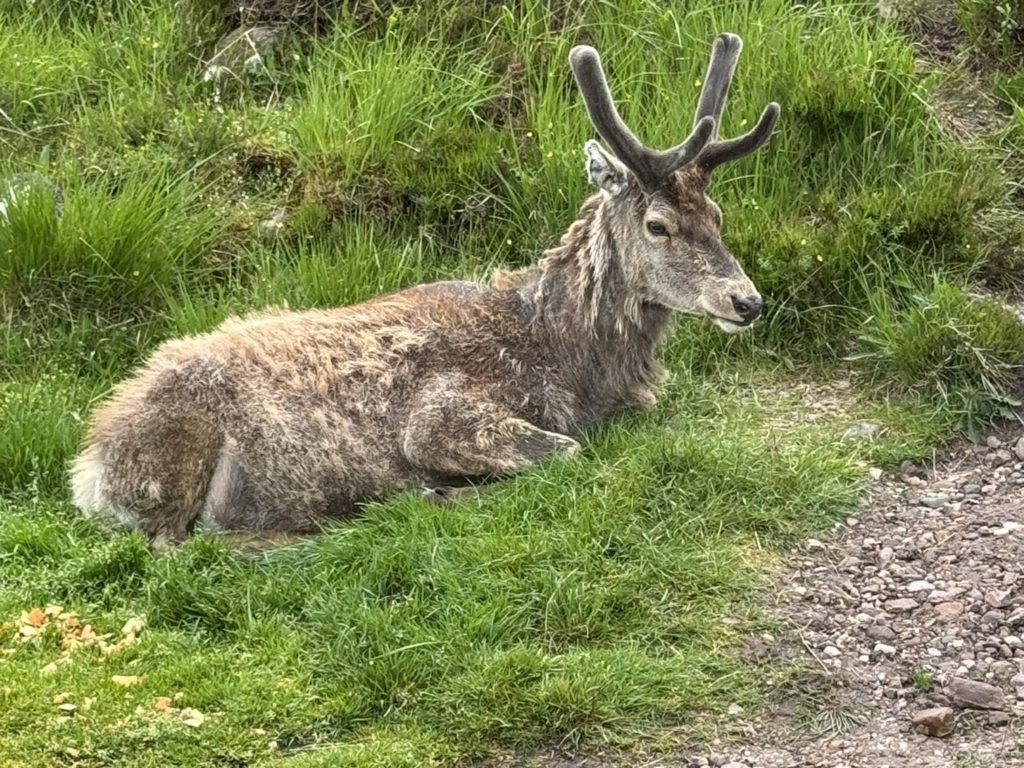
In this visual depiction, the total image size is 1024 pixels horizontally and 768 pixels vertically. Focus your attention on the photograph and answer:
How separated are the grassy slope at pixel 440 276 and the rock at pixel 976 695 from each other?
72 centimetres

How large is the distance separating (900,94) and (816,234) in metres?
1.16

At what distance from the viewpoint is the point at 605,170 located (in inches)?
302

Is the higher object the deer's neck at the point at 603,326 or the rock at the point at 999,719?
the deer's neck at the point at 603,326

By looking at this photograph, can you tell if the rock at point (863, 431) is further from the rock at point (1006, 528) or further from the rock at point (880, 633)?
the rock at point (880, 633)

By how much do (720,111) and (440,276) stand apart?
1.90m

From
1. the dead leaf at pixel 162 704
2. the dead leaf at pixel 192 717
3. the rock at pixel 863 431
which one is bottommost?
the dead leaf at pixel 162 704

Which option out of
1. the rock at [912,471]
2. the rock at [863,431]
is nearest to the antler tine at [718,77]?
the rock at [863,431]

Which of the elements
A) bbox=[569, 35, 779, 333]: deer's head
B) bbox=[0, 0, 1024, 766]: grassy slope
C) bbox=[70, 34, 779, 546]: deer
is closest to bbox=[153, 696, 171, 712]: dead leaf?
bbox=[0, 0, 1024, 766]: grassy slope

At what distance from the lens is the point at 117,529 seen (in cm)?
714

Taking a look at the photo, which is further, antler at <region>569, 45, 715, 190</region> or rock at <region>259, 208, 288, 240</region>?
rock at <region>259, 208, 288, 240</region>

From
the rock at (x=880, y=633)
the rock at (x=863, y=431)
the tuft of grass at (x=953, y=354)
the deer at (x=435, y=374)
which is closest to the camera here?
the rock at (x=880, y=633)

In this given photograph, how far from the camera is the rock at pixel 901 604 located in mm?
6320

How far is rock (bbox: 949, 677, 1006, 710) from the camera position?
5.62 m

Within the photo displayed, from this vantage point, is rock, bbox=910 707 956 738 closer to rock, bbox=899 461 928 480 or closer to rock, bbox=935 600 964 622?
rock, bbox=935 600 964 622
